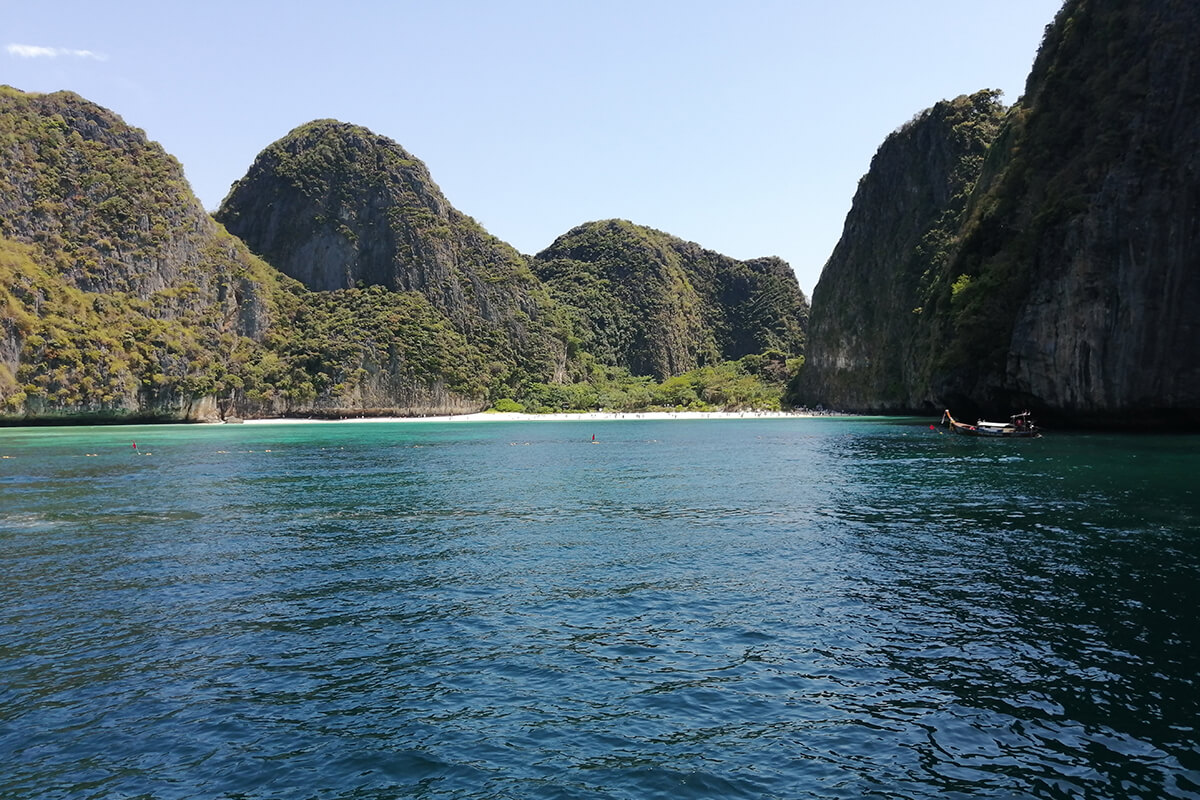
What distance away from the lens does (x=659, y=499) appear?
35719mm

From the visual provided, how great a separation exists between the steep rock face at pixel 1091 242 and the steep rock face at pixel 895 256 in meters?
33.1

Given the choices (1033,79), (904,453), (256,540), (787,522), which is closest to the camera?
Result: (256,540)

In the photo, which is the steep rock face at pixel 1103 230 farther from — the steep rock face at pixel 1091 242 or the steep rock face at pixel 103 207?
the steep rock face at pixel 103 207

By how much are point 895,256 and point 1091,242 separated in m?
85.6

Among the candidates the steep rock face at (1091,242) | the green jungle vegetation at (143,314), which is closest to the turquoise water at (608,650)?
the steep rock face at (1091,242)

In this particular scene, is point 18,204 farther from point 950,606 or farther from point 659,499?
point 950,606

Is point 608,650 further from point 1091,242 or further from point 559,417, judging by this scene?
point 559,417

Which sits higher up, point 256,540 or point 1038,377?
point 1038,377

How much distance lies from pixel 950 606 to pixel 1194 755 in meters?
7.13

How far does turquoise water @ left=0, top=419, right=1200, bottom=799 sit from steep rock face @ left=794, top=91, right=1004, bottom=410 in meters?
101

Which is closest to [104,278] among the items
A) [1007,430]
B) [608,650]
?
[1007,430]

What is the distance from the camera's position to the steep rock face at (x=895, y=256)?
137 metres

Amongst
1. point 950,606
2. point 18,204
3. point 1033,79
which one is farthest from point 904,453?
point 18,204

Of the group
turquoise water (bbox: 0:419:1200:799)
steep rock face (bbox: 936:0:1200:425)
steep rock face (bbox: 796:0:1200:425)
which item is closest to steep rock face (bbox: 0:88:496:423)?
turquoise water (bbox: 0:419:1200:799)
